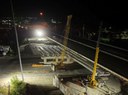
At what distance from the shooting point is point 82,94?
10609 mm

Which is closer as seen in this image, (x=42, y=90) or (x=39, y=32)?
(x=42, y=90)

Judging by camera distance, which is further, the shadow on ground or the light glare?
the light glare

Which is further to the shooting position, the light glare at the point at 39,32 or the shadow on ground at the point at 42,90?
the light glare at the point at 39,32

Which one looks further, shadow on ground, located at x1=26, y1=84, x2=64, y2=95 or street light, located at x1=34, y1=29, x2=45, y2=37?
street light, located at x1=34, y1=29, x2=45, y2=37

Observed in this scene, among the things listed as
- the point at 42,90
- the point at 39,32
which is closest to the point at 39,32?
the point at 39,32

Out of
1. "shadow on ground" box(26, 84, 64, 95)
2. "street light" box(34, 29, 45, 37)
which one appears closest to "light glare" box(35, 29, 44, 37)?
"street light" box(34, 29, 45, 37)

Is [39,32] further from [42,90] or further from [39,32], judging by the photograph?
[42,90]

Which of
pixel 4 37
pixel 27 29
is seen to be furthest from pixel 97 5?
pixel 4 37

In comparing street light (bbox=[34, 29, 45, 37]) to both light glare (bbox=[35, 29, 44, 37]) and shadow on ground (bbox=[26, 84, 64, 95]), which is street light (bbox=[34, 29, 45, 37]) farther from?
shadow on ground (bbox=[26, 84, 64, 95])

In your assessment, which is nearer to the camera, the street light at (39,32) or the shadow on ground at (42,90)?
the shadow on ground at (42,90)

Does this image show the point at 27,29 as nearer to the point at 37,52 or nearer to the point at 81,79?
the point at 37,52

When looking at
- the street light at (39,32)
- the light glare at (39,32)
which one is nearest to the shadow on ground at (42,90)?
the street light at (39,32)

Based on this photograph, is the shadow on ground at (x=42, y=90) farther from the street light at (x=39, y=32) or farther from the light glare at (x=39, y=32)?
the light glare at (x=39, y=32)

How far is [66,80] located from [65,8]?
33.3 meters
